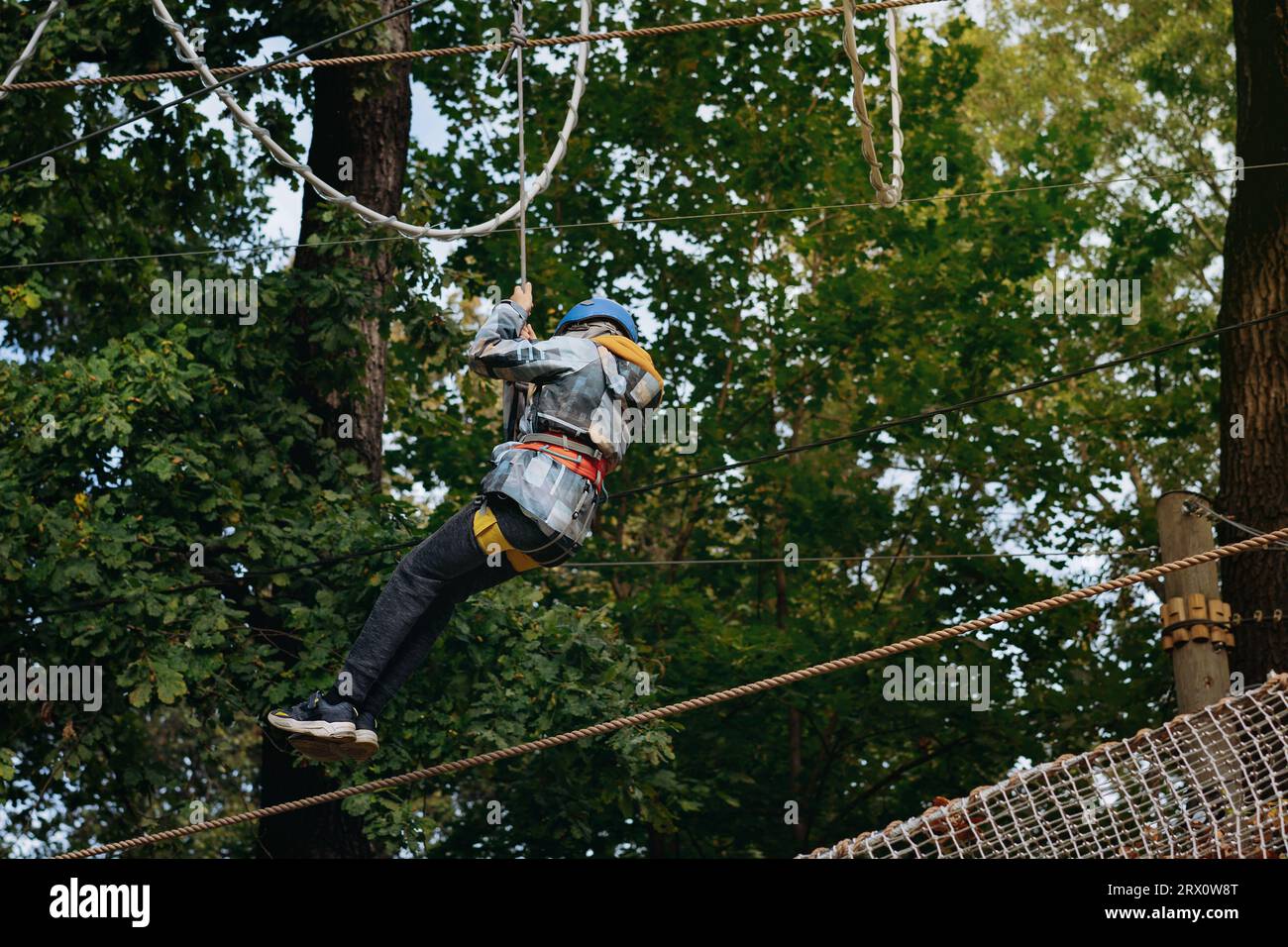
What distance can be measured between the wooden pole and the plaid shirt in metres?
2.96

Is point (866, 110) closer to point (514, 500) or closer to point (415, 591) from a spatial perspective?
point (514, 500)

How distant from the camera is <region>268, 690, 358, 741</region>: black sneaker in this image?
21.8 feet

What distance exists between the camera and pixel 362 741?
6.74 meters

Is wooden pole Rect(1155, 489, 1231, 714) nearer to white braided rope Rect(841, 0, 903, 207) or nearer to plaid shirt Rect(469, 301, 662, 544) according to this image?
white braided rope Rect(841, 0, 903, 207)

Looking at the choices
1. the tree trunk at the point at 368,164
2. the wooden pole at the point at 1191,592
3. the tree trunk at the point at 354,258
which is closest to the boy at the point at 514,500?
the wooden pole at the point at 1191,592

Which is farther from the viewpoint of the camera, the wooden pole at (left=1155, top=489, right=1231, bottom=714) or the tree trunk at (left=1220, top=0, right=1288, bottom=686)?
the tree trunk at (left=1220, top=0, right=1288, bottom=686)

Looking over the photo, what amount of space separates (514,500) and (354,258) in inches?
207

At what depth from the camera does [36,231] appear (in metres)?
10.6

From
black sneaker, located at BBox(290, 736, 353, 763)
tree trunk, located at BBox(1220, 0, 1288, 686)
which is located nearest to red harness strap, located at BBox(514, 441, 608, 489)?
black sneaker, located at BBox(290, 736, 353, 763)

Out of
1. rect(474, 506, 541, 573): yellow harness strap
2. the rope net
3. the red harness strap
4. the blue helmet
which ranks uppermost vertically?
the blue helmet

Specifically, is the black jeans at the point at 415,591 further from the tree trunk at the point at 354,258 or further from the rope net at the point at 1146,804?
the tree trunk at the point at 354,258

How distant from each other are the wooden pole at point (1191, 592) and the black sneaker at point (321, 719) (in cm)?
387

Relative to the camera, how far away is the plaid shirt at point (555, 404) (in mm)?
6738

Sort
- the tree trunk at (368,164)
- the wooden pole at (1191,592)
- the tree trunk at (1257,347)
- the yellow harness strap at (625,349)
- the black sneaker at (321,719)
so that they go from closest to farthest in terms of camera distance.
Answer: the black sneaker at (321,719) → the yellow harness strap at (625,349) → the wooden pole at (1191,592) → the tree trunk at (1257,347) → the tree trunk at (368,164)
